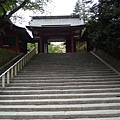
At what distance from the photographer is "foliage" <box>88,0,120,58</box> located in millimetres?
8688

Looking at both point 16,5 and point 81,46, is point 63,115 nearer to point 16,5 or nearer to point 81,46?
point 16,5

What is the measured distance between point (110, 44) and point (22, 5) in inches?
225

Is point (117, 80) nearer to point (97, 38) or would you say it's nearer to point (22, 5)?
point (97, 38)

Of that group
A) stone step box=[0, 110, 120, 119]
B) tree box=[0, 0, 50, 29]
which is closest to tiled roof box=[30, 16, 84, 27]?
tree box=[0, 0, 50, 29]

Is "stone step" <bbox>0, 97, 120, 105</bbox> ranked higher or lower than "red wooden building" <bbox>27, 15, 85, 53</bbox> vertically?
lower

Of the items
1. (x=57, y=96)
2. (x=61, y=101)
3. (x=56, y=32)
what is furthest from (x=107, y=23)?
(x=56, y=32)

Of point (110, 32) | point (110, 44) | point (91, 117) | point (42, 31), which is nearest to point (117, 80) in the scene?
point (110, 44)

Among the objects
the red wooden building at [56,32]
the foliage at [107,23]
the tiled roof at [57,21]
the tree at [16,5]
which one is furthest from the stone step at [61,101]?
the tiled roof at [57,21]

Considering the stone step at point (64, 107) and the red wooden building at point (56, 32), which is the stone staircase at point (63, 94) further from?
the red wooden building at point (56, 32)

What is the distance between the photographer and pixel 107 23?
974 centimetres

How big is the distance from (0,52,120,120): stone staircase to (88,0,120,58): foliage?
1.81m

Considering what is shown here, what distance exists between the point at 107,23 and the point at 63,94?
13.9ft

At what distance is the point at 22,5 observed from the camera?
11.9 m

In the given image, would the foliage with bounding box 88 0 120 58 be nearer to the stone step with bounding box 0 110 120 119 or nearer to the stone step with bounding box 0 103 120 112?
the stone step with bounding box 0 103 120 112
